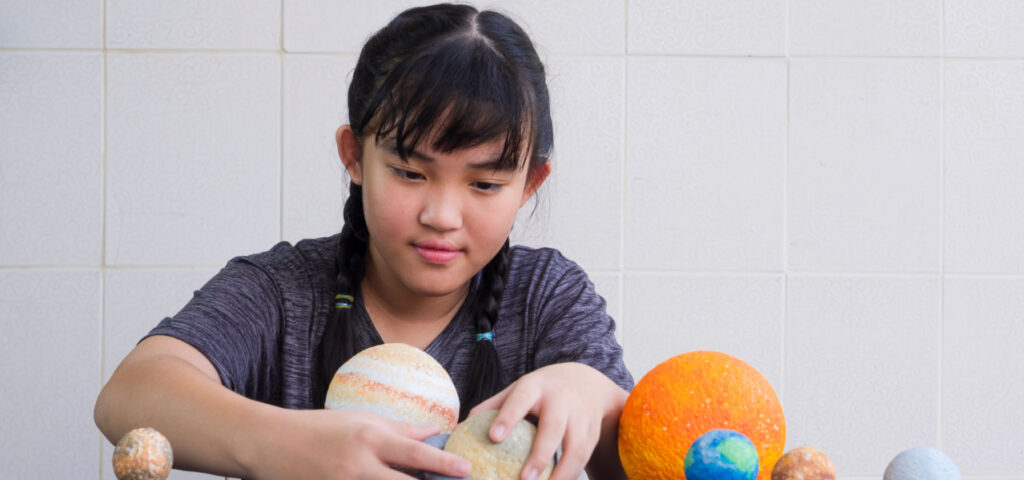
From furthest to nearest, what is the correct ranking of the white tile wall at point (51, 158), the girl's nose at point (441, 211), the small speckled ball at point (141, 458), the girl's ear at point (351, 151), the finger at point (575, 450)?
the white tile wall at point (51, 158) < the girl's ear at point (351, 151) < the girl's nose at point (441, 211) < the finger at point (575, 450) < the small speckled ball at point (141, 458)

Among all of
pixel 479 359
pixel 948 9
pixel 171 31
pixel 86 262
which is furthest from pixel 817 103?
pixel 86 262

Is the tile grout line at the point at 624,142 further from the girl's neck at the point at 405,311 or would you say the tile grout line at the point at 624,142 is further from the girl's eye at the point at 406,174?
the girl's eye at the point at 406,174

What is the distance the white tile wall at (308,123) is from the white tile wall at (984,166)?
866 millimetres

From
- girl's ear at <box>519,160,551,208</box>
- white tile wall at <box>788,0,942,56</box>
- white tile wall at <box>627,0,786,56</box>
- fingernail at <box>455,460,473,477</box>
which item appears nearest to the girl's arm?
fingernail at <box>455,460,473,477</box>

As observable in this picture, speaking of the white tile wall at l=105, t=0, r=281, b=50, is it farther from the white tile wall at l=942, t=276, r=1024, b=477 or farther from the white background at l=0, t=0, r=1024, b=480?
the white tile wall at l=942, t=276, r=1024, b=477

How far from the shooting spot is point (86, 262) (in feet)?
4.07

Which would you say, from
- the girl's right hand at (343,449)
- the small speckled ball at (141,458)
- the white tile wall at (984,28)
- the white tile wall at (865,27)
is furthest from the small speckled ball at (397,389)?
the white tile wall at (984,28)

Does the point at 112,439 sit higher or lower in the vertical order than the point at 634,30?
lower

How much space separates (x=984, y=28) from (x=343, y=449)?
1.18 metres

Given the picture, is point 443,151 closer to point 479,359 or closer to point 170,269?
point 479,359

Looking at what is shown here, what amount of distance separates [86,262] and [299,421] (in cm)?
82

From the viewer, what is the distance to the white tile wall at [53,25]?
1231 mm

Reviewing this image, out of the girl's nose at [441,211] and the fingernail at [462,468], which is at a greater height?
the girl's nose at [441,211]

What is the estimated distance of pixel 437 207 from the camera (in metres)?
0.73
